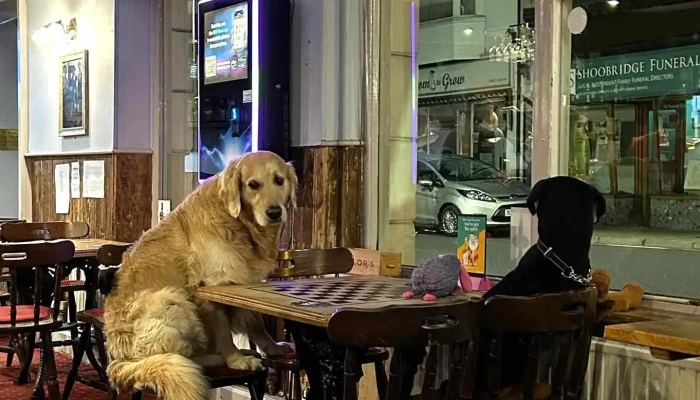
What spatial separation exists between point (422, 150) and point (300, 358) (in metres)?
1.95

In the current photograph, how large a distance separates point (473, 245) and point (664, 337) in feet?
5.24

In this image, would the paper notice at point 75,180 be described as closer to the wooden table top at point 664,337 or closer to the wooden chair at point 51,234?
the wooden chair at point 51,234

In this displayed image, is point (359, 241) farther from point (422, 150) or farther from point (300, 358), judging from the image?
point (300, 358)

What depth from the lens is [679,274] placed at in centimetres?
320

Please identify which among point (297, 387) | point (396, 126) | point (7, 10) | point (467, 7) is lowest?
point (297, 387)

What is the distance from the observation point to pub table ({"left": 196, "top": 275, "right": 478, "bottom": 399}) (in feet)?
7.39

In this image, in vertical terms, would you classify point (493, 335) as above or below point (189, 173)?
below

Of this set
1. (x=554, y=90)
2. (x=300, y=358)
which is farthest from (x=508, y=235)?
(x=300, y=358)

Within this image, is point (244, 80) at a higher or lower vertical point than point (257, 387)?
higher

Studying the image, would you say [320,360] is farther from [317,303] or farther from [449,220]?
[449,220]

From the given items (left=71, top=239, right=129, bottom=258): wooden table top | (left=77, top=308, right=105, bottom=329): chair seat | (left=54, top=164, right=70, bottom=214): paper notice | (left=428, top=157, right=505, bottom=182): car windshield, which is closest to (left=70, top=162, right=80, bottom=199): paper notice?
(left=54, top=164, right=70, bottom=214): paper notice

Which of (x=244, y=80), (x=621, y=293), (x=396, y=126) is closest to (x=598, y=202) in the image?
(x=621, y=293)

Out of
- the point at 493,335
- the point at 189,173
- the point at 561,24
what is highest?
the point at 561,24

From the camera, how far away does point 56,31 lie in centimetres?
625
